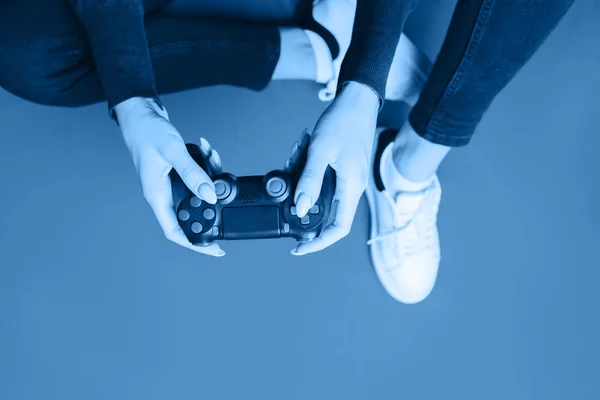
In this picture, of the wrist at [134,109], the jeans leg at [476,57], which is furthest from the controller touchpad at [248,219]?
the jeans leg at [476,57]

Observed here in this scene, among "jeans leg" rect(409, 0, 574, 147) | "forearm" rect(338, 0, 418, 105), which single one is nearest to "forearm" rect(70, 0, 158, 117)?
"forearm" rect(338, 0, 418, 105)

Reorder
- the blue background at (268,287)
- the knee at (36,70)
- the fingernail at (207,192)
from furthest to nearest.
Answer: the blue background at (268,287) < the knee at (36,70) < the fingernail at (207,192)

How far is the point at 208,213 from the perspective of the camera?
52cm

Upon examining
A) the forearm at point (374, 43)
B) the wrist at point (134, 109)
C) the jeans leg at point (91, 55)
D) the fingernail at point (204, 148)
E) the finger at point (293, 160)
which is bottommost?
the finger at point (293, 160)

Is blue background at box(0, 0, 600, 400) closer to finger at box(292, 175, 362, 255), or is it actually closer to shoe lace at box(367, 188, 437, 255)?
shoe lace at box(367, 188, 437, 255)

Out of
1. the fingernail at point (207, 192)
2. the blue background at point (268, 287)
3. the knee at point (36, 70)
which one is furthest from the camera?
the blue background at point (268, 287)

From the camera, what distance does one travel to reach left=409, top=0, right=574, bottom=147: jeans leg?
1.78 feet

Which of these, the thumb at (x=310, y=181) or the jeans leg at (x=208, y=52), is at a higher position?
the jeans leg at (x=208, y=52)

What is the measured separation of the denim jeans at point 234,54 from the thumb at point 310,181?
20 cm

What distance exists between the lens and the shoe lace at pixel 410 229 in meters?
0.79

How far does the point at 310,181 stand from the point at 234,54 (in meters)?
0.30

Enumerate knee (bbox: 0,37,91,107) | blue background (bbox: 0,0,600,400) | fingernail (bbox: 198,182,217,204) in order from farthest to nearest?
blue background (bbox: 0,0,600,400), knee (bbox: 0,37,91,107), fingernail (bbox: 198,182,217,204)

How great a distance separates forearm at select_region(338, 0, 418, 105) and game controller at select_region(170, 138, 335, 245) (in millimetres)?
128

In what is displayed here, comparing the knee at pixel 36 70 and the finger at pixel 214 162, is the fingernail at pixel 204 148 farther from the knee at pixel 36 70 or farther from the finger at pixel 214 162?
the knee at pixel 36 70
